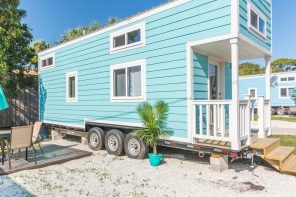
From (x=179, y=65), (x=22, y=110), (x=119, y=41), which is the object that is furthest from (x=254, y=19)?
(x=22, y=110)

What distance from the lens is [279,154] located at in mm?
5652

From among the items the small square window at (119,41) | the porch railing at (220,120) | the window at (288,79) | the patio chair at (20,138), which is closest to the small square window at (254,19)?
the porch railing at (220,120)

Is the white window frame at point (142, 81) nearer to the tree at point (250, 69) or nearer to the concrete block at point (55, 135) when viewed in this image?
the concrete block at point (55, 135)

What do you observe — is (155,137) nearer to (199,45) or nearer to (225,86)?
(199,45)

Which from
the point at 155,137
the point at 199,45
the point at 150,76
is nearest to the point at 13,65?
the point at 150,76

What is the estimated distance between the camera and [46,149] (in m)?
8.39

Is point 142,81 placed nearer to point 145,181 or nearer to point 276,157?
point 145,181

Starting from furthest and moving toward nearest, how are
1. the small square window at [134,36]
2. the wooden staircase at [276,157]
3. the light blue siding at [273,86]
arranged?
the light blue siding at [273,86] → the small square window at [134,36] → the wooden staircase at [276,157]

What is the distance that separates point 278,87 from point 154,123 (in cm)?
2045

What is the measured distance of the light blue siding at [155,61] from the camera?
18.8ft

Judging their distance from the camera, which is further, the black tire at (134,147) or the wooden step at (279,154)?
the black tire at (134,147)

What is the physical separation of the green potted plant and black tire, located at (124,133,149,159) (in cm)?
39

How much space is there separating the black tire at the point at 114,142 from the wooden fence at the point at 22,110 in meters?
7.25

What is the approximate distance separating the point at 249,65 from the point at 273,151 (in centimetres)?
4745
